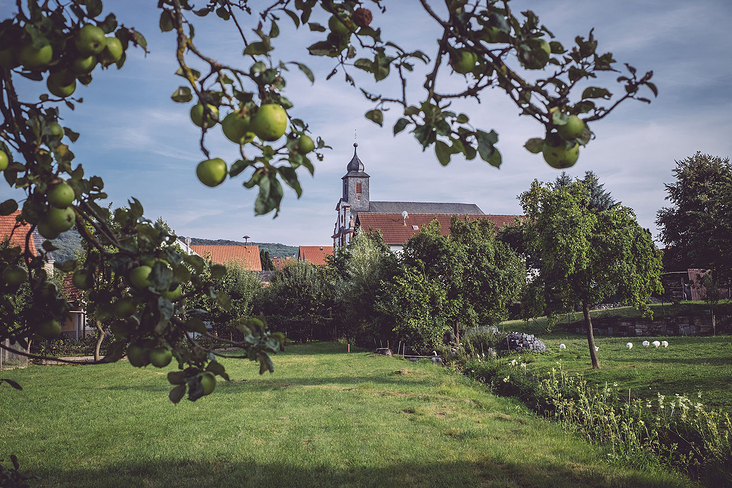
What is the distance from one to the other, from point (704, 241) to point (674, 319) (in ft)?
9.81

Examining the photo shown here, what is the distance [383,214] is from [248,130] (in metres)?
40.2

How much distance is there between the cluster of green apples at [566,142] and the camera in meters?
1.25

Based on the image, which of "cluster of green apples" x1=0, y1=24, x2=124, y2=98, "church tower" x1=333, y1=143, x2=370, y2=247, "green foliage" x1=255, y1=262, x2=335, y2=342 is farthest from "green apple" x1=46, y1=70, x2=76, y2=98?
"church tower" x1=333, y1=143, x2=370, y2=247

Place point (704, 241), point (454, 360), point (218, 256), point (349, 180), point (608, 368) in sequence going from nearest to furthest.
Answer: point (608, 368) < point (454, 360) < point (704, 241) < point (218, 256) < point (349, 180)

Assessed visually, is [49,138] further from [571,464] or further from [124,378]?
[124,378]

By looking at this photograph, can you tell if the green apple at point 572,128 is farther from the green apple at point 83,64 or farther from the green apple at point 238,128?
the green apple at point 83,64

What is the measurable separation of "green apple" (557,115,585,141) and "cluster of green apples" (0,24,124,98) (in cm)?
124

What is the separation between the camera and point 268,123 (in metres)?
1.19

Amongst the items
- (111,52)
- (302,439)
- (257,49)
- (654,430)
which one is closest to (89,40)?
(111,52)

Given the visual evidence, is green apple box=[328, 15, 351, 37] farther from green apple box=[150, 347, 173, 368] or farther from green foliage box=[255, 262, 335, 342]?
green foliage box=[255, 262, 335, 342]

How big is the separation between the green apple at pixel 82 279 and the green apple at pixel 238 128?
2.82ft

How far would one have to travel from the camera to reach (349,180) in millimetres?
58406

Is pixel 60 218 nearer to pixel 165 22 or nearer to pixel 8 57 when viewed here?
pixel 8 57

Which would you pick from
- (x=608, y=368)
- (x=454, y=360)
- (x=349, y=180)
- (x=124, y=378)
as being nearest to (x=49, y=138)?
(x=608, y=368)
